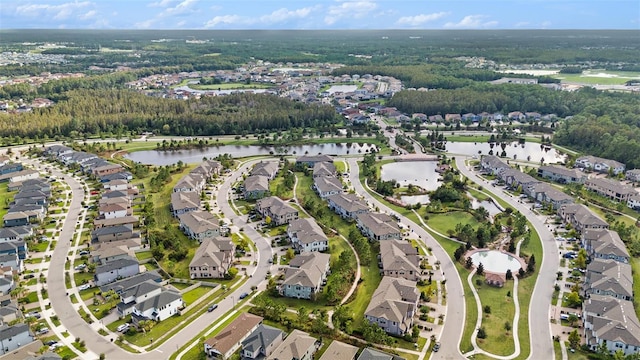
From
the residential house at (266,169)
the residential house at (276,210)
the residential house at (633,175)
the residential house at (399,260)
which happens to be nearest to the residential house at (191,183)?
the residential house at (266,169)

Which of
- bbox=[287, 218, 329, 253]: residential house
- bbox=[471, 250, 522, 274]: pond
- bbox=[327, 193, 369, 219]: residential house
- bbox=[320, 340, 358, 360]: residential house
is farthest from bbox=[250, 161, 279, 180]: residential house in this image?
bbox=[320, 340, 358, 360]: residential house

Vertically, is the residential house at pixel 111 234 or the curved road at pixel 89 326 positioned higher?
the residential house at pixel 111 234

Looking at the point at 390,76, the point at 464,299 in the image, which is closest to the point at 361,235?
the point at 464,299

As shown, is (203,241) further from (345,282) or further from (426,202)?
(426,202)

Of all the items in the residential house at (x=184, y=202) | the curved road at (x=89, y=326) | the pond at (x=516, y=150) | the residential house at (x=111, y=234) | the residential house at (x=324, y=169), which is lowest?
the curved road at (x=89, y=326)

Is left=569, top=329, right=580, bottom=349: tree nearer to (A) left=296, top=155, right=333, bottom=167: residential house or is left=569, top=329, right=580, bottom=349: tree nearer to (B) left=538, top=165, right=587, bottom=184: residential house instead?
(B) left=538, top=165, right=587, bottom=184: residential house

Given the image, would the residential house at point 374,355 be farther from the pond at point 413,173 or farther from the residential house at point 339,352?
the pond at point 413,173
